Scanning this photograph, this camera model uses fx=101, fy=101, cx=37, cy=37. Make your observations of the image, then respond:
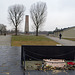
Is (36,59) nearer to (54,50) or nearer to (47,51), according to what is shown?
(47,51)

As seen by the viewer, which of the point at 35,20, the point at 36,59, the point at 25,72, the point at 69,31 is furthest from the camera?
the point at 35,20

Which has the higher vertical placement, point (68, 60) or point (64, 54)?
point (64, 54)

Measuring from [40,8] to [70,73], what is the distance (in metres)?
42.7

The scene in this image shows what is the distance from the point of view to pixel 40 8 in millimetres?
45094

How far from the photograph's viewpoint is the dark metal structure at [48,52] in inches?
251

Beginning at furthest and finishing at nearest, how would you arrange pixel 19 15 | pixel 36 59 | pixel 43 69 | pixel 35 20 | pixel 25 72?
pixel 19 15, pixel 35 20, pixel 36 59, pixel 43 69, pixel 25 72

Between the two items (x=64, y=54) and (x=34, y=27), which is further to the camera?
(x=34, y=27)

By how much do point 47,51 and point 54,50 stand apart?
46 cm

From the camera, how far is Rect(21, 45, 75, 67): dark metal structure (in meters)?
6.38

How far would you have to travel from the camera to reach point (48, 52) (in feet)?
21.4

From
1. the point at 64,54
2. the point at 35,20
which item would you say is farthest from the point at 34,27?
the point at 64,54

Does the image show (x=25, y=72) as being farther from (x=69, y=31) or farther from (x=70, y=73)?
(x=69, y=31)

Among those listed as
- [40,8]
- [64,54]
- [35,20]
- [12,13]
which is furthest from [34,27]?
[64,54]

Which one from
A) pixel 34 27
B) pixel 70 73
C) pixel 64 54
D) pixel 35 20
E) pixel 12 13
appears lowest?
pixel 70 73
